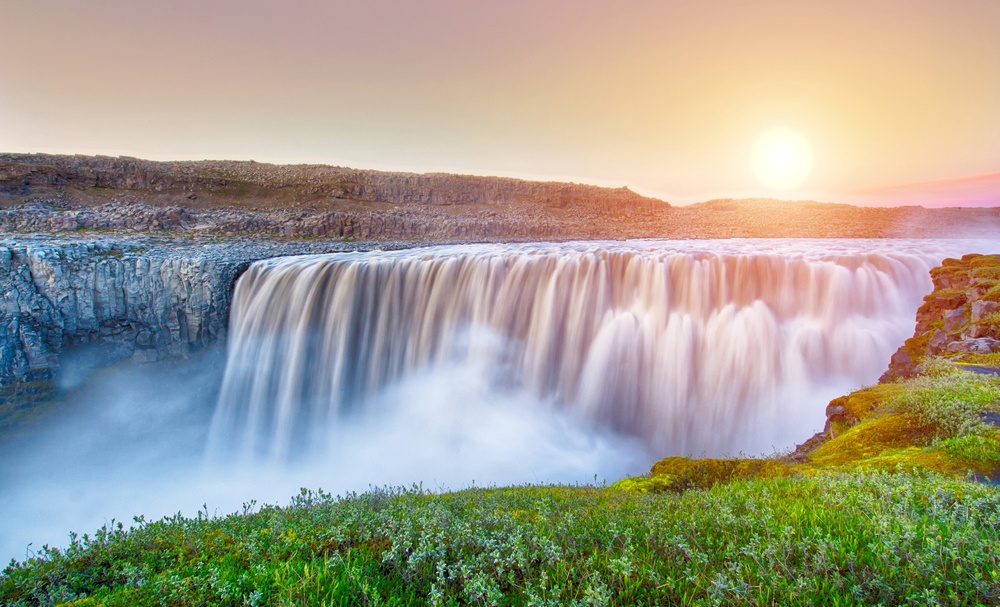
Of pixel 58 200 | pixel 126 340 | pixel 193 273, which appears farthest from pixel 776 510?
pixel 58 200

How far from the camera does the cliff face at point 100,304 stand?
47.7 ft

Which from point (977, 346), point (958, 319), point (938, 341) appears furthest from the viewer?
point (958, 319)

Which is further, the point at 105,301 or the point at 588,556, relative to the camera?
the point at 105,301

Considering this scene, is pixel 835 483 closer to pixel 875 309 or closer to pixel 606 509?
pixel 606 509

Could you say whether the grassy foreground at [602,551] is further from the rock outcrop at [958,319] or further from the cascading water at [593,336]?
the cascading water at [593,336]

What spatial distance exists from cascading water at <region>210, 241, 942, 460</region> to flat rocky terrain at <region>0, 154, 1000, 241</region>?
14463 mm

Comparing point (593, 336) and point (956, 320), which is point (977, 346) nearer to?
point (956, 320)

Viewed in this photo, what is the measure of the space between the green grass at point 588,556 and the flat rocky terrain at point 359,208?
90.2 feet

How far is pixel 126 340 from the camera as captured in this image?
54.2 ft

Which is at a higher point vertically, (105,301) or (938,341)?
(938,341)

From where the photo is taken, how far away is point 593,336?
14.4m

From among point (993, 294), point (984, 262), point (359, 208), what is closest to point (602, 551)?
point (993, 294)

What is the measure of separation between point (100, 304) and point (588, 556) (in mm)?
20223

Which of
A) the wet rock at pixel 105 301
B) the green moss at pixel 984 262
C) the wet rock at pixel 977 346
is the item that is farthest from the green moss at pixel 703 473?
the wet rock at pixel 105 301
